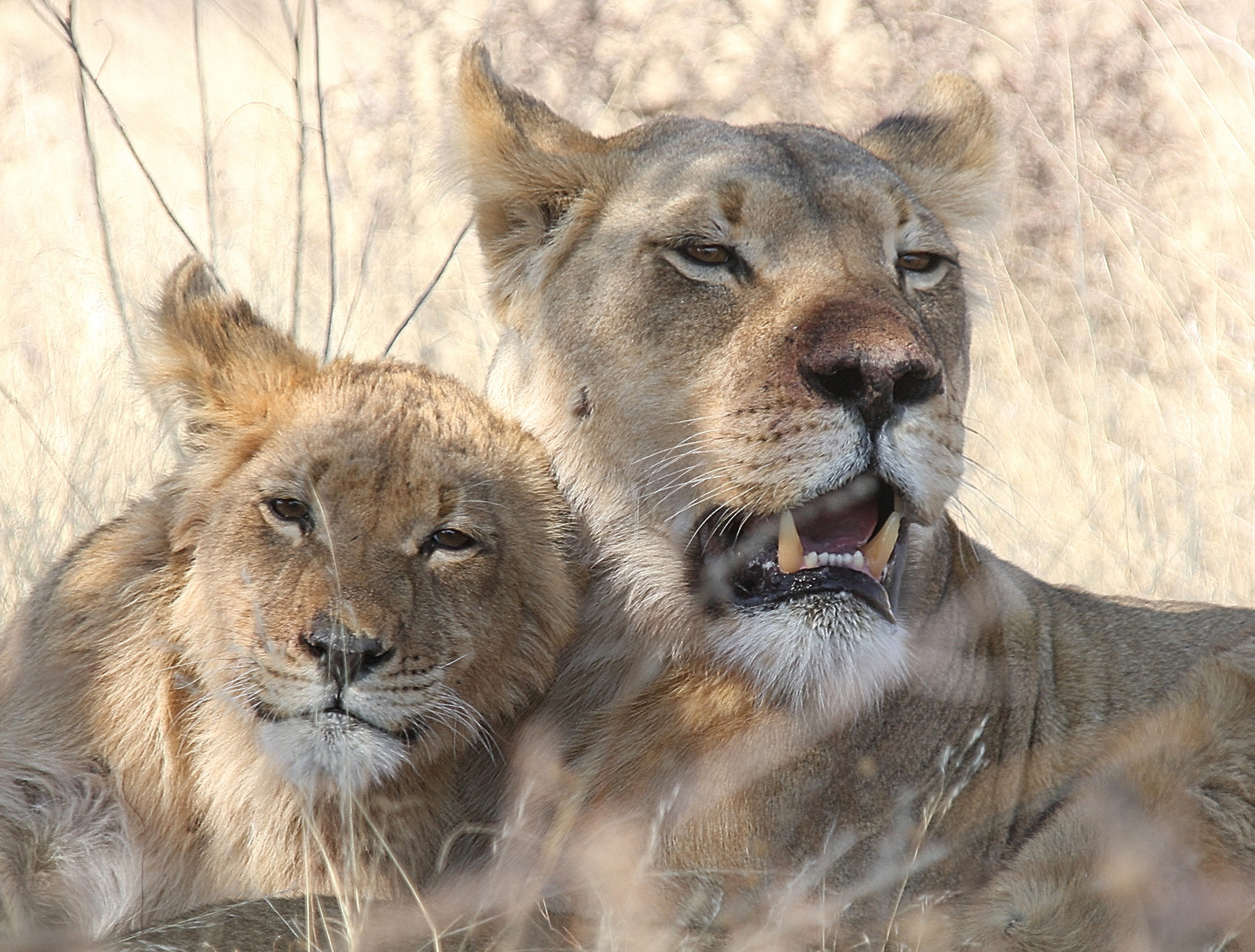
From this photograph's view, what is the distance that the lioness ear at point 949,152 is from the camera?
149 inches

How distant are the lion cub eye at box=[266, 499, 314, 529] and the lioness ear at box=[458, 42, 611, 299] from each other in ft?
2.69

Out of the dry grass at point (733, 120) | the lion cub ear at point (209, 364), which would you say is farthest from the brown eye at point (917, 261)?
the dry grass at point (733, 120)

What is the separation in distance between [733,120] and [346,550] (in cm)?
639

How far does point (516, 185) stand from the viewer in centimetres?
336

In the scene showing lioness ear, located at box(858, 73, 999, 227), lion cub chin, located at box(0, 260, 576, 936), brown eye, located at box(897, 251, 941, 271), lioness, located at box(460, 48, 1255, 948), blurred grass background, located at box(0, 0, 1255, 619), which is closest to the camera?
lion cub chin, located at box(0, 260, 576, 936)

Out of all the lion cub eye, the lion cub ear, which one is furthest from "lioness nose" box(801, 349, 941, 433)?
the lion cub ear

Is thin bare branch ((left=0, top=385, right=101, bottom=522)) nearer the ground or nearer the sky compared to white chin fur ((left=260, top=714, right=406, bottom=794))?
nearer the sky

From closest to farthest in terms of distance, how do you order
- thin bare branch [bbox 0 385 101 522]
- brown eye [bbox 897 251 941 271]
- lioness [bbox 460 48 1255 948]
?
lioness [bbox 460 48 1255 948], brown eye [bbox 897 251 941 271], thin bare branch [bbox 0 385 101 522]

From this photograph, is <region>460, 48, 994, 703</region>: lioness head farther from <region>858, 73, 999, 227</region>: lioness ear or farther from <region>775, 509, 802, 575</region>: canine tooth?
<region>858, 73, 999, 227</region>: lioness ear

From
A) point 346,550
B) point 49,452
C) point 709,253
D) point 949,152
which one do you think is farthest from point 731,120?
point 346,550

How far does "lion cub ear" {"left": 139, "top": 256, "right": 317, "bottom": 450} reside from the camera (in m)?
3.10

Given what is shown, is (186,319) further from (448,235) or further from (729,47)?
(729,47)

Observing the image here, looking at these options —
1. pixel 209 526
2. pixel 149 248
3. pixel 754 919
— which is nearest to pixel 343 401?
pixel 209 526

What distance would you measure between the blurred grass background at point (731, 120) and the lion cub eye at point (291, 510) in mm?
2812
